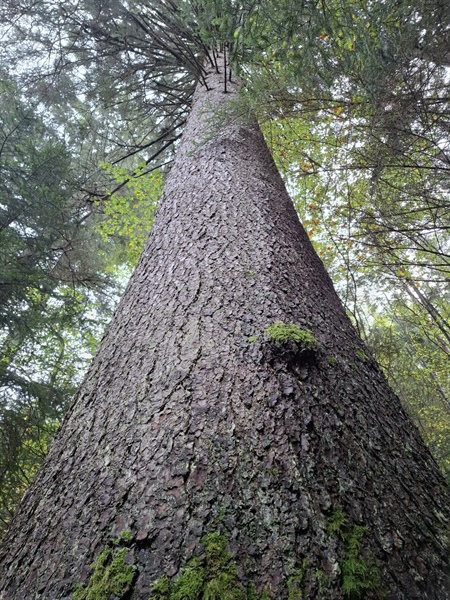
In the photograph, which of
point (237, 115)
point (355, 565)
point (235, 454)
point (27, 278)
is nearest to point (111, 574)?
point (235, 454)

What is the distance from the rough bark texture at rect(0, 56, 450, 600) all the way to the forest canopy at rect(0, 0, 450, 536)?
213 cm

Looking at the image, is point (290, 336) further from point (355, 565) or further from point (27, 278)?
point (27, 278)

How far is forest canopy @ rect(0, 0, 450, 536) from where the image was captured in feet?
10.3

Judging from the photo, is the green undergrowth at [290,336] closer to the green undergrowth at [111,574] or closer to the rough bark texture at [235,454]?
the rough bark texture at [235,454]

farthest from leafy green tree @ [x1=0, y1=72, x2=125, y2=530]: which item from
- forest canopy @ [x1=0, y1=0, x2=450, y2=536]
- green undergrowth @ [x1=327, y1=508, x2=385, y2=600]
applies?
green undergrowth @ [x1=327, y1=508, x2=385, y2=600]

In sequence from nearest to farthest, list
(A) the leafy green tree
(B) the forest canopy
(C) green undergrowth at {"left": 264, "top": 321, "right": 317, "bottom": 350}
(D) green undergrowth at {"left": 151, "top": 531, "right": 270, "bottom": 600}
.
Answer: (D) green undergrowth at {"left": 151, "top": 531, "right": 270, "bottom": 600} < (C) green undergrowth at {"left": 264, "top": 321, "right": 317, "bottom": 350} < (B) the forest canopy < (A) the leafy green tree

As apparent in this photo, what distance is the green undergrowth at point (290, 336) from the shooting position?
127 centimetres

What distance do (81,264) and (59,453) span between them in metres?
8.75

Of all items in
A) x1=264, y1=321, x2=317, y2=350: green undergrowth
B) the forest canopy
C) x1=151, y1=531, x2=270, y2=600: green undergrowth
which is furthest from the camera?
the forest canopy

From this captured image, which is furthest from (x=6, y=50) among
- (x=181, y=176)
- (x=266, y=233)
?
(x=266, y=233)

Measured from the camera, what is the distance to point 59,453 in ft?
4.07

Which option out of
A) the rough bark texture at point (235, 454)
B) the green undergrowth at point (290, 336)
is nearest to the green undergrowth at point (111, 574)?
the rough bark texture at point (235, 454)

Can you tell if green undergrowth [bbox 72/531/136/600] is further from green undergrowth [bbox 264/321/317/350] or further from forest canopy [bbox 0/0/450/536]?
forest canopy [bbox 0/0/450/536]

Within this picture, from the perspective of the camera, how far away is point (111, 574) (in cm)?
79
